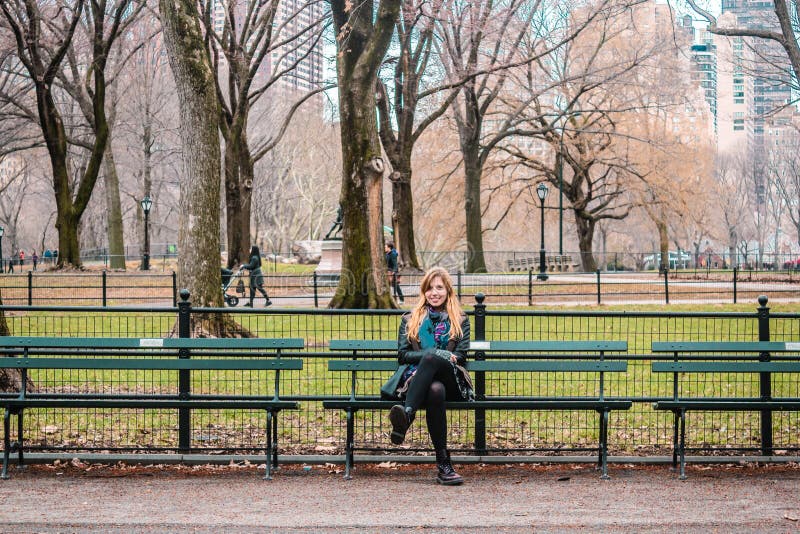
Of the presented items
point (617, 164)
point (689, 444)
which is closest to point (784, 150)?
point (617, 164)

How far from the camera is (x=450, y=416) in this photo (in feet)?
32.5

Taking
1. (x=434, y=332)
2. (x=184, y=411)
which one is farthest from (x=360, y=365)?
(x=184, y=411)

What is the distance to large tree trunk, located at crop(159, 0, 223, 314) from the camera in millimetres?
14868

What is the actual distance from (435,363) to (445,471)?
0.84m

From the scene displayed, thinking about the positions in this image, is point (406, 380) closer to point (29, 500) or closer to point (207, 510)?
point (207, 510)

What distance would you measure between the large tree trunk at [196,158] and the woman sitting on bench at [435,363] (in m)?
7.20

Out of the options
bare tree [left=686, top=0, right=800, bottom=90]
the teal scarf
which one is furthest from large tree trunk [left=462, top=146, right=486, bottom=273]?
the teal scarf

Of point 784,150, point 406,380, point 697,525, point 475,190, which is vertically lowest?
point 697,525

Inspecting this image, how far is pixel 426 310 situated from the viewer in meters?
8.37

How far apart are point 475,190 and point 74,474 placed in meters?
31.0

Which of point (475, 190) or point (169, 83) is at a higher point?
point (169, 83)

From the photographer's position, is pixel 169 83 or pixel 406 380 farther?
pixel 169 83

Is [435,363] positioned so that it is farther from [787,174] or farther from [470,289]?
[787,174]

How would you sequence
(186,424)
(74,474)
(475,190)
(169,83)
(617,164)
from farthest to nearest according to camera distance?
(169,83) < (617,164) < (475,190) < (186,424) < (74,474)
